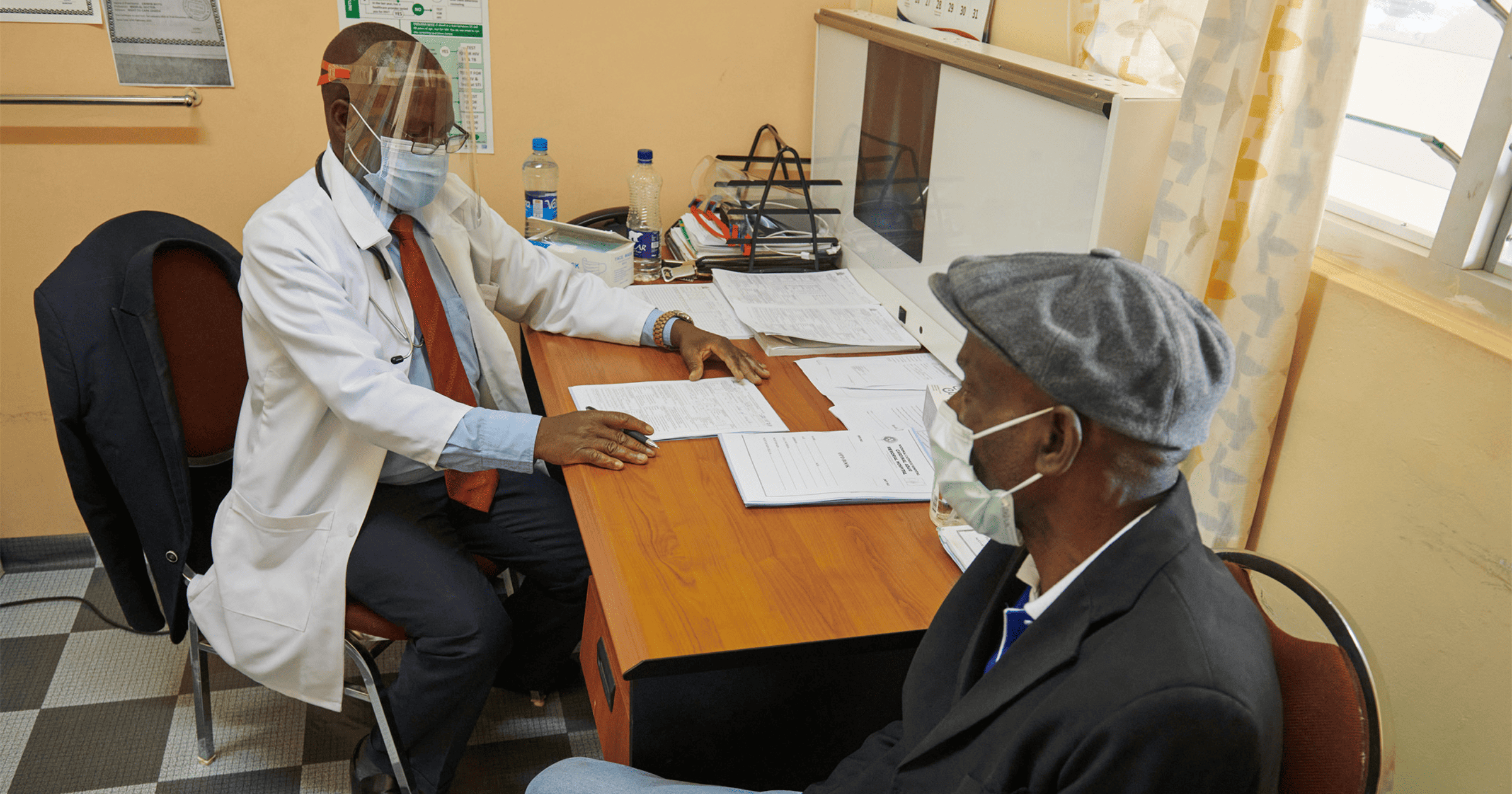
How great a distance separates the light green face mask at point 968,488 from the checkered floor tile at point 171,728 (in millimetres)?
1165

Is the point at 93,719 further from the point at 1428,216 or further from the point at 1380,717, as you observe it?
the point at 1428,216

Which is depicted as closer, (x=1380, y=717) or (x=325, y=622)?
(x=1380, y=717)

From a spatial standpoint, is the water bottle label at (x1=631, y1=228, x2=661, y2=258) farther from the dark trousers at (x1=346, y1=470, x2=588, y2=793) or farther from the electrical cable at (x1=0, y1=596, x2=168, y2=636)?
the electrical cable at (x1=0, y1=596, x2=168, y2=636)

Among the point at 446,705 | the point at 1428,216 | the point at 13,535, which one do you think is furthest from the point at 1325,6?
the point at 13,535

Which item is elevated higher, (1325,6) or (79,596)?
(1325,6)

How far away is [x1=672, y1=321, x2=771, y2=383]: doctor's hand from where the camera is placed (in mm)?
1585

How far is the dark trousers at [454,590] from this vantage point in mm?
1443

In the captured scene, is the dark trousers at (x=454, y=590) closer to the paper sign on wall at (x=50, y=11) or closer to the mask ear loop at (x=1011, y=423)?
the mask ear loop at (x=1011, y=423)

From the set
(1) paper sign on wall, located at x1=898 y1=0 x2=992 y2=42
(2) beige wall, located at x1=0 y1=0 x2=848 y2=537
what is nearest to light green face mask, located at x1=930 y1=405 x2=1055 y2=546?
(1) paper sign on wall, located at x1=898 y1=0 x2=992 y2=42

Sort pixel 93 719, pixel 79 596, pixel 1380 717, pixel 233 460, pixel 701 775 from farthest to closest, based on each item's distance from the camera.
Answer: pixel 79 596
pixel 93 719
pixel 233 460
pixel 701 775
pixel 1380 717

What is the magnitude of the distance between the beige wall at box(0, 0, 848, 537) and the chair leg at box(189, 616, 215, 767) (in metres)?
0.91

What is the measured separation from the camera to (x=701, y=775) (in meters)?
1.12

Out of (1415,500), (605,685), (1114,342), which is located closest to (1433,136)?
(1415,500)

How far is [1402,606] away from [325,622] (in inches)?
54.8
